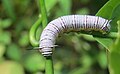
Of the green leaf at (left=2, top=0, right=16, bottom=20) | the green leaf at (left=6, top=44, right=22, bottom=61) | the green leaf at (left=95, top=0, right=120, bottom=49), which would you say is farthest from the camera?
the green leaf at (left=6, top=44, right=22, bottom=61)

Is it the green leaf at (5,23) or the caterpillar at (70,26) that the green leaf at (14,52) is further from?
the caterpillar at (70,26)

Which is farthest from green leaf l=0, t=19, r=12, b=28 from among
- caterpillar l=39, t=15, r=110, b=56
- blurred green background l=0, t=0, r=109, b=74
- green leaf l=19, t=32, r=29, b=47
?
caterpillar l=39, t=15, r=110, b=56

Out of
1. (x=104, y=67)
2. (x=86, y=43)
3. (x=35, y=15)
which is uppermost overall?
(x=35, y=15)

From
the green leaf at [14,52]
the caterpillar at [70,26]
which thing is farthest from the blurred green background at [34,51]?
the caterpillar at [70,26]

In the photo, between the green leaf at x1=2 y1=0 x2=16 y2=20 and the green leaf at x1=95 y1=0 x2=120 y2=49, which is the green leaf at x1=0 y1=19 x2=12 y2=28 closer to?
the green leaf at x1=2 y1=0 x2=16 y2=20

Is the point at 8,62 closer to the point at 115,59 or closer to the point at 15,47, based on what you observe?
the point at 15,47

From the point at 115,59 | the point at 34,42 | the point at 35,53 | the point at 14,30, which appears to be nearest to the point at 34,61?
the point at 35,53

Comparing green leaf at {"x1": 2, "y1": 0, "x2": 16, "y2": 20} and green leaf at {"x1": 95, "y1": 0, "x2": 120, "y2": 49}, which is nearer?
green leaf at {"x1": 95, "y1": 0, "x2": 120, "y2": 49}
